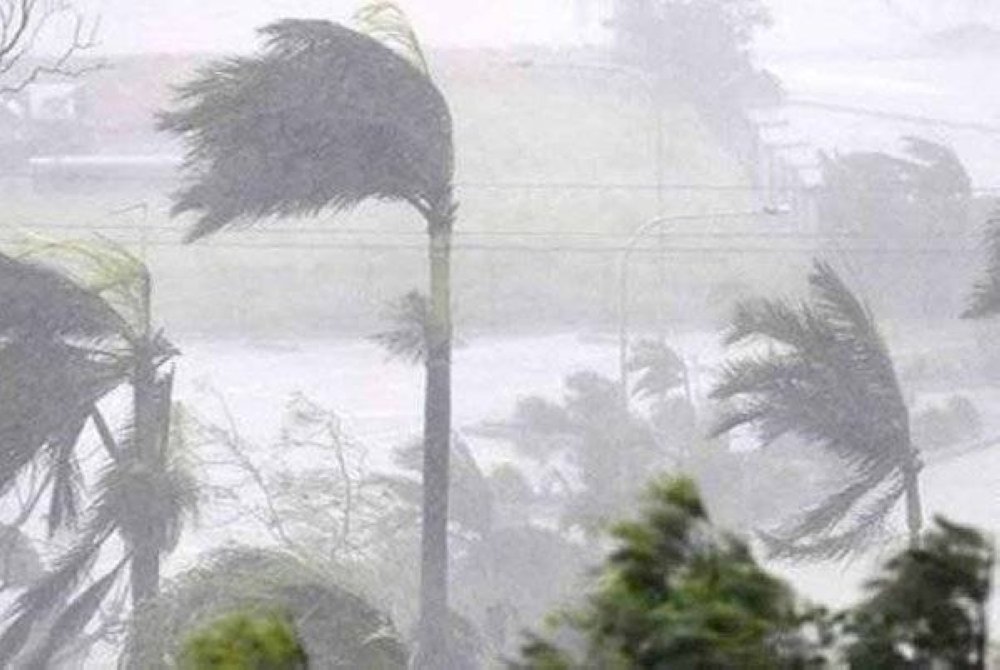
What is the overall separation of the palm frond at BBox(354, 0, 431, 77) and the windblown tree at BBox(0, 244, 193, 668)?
1.59m

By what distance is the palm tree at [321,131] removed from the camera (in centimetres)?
1365

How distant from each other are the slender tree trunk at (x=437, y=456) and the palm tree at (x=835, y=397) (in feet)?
4.65

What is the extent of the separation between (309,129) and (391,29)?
0.97m

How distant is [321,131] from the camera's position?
13727 mm

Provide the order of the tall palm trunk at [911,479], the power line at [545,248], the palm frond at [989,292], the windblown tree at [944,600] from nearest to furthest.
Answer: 1. the windblown tree at [944,600]
2. the palm frond at [989,292]
3. the tall palm trunk at [911,479]
4. the power line at [545,248]

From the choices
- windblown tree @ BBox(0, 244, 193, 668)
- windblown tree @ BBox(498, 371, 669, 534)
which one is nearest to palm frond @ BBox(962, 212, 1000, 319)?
windblown tree @ BBox(0, 244, 193, 668)

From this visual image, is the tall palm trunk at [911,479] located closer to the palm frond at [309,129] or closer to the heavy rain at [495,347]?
the heavy rain at [495,347]

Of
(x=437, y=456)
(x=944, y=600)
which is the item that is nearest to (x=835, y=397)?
(x=437, y=456)

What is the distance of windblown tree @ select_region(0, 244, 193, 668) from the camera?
Result: 14.1 meters

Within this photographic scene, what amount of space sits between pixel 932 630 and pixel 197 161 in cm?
980

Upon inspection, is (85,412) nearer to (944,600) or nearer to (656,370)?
(944,600)

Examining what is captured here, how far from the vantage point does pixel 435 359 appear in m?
14.6

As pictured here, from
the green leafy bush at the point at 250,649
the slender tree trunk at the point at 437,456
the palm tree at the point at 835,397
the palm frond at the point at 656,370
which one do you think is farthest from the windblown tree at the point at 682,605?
the palm frond at the point at 656,370

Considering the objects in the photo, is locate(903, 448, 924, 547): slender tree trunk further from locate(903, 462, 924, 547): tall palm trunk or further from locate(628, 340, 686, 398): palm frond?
locate(628, 340, 686, 398): palm frond
